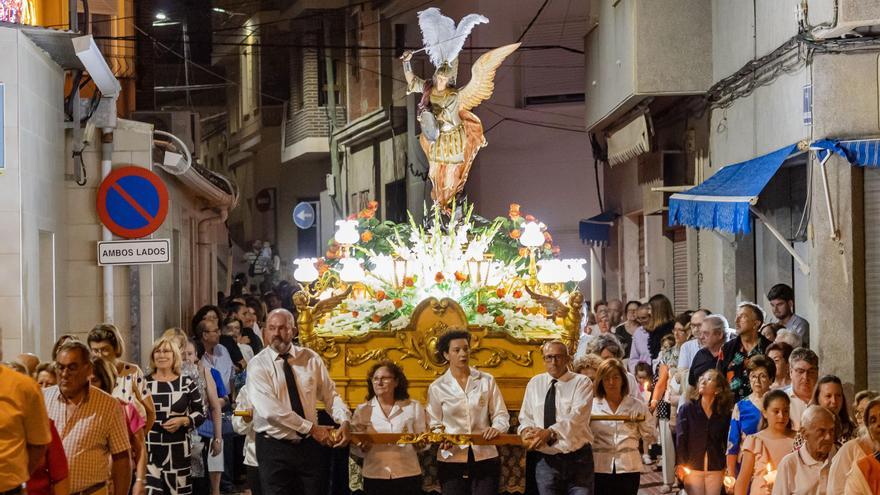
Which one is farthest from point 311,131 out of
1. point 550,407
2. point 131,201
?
point 550,407

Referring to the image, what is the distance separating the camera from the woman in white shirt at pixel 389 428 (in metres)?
10.8

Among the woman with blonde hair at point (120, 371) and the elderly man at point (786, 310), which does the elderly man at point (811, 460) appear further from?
the elderly man at point (786, 310)

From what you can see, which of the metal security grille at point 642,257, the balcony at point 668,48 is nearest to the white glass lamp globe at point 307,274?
the balcony at point 668,48

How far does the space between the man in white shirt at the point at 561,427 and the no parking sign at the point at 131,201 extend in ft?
18.1

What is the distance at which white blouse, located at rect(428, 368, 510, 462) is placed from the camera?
1078 cm

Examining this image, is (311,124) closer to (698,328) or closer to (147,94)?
(147,94)

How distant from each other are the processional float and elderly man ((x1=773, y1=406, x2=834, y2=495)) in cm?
426

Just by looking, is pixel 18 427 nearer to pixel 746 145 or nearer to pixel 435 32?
pixel 746 145

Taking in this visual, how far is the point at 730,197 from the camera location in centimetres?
1464

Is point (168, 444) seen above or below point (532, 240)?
below

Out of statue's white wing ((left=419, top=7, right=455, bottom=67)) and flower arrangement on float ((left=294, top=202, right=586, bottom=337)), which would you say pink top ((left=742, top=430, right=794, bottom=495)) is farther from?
statue's white wing ((left=419, top=7, right=455, bottom=67))

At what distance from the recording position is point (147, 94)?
Result: 131ft

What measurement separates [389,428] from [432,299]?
10.2ft

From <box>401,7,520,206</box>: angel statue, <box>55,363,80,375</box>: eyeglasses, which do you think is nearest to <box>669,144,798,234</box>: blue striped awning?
<box>401,7,520,206</box>: angel statue
